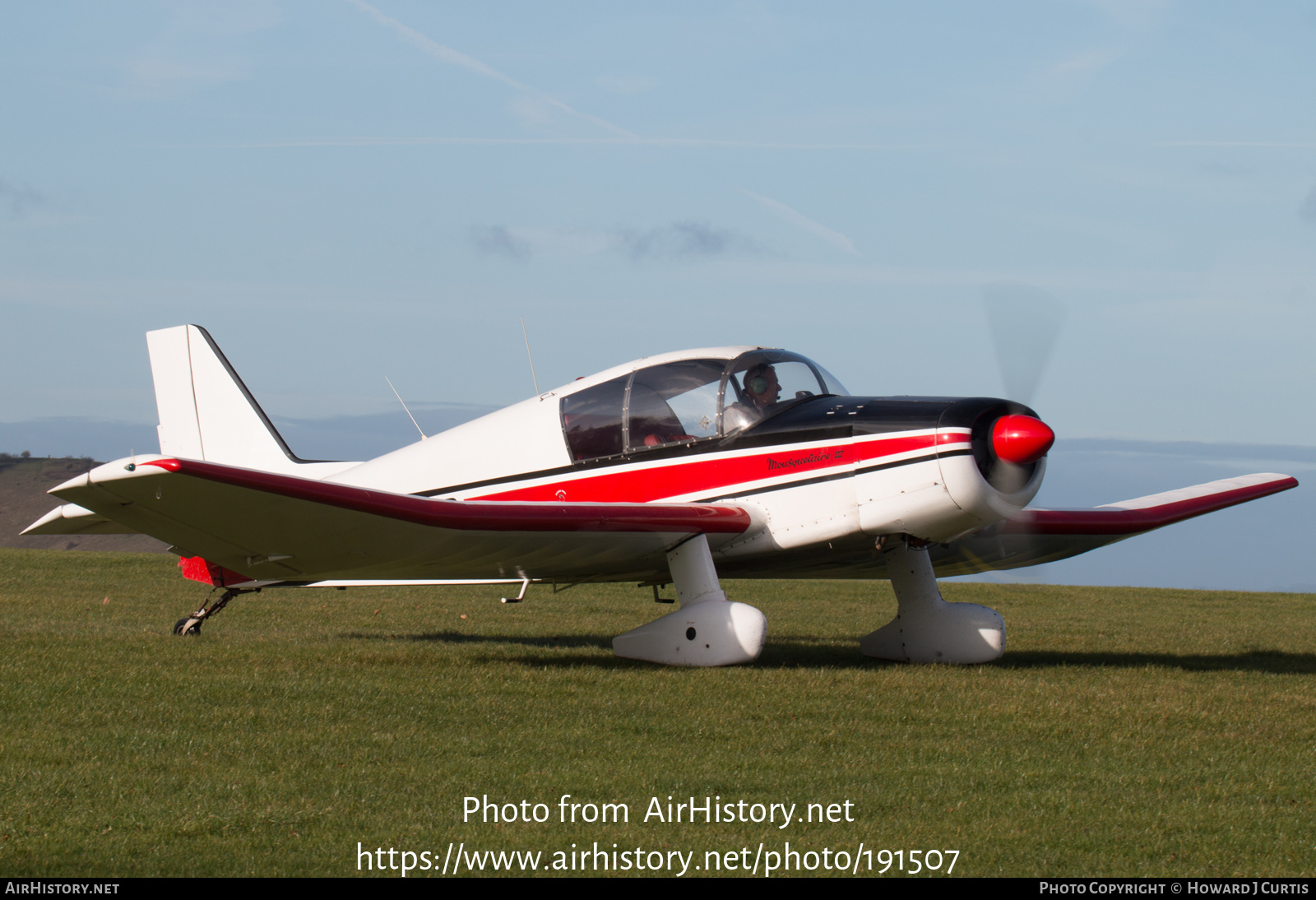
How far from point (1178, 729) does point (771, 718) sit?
100 inches

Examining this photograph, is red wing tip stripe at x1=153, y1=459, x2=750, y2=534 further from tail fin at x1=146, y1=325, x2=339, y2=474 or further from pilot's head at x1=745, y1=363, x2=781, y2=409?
tail fin at x1=146, y1=325, x2=339, y2=474

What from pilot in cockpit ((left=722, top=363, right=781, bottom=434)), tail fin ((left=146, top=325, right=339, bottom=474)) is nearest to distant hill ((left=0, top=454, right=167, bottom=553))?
tail fin ((left=146, top=325, right=339, bottom=474))

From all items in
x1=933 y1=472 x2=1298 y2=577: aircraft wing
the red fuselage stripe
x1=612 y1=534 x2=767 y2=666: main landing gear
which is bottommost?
x1=612 y1=534 x2=767 y2=666: main landing gear

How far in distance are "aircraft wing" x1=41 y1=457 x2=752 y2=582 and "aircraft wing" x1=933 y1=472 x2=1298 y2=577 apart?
12.0 ft

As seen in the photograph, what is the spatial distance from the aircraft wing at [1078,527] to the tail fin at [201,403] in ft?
A: 26.2

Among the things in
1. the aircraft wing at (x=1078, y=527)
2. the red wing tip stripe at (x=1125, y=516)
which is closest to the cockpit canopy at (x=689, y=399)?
the aircraft wing at (x=1078, y=527)

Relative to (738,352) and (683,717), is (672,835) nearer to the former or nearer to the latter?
(683,717)

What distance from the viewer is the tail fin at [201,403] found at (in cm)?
1427

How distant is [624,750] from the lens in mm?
6359

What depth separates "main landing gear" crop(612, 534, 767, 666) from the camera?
976 centimetres

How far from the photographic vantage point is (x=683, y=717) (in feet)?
24.3

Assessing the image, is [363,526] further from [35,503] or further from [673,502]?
[35,503]

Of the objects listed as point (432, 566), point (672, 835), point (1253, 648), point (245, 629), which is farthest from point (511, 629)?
point (672, 835)

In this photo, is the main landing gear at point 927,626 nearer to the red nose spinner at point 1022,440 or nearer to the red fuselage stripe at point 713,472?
the red fuselage stripe at point 713,472
